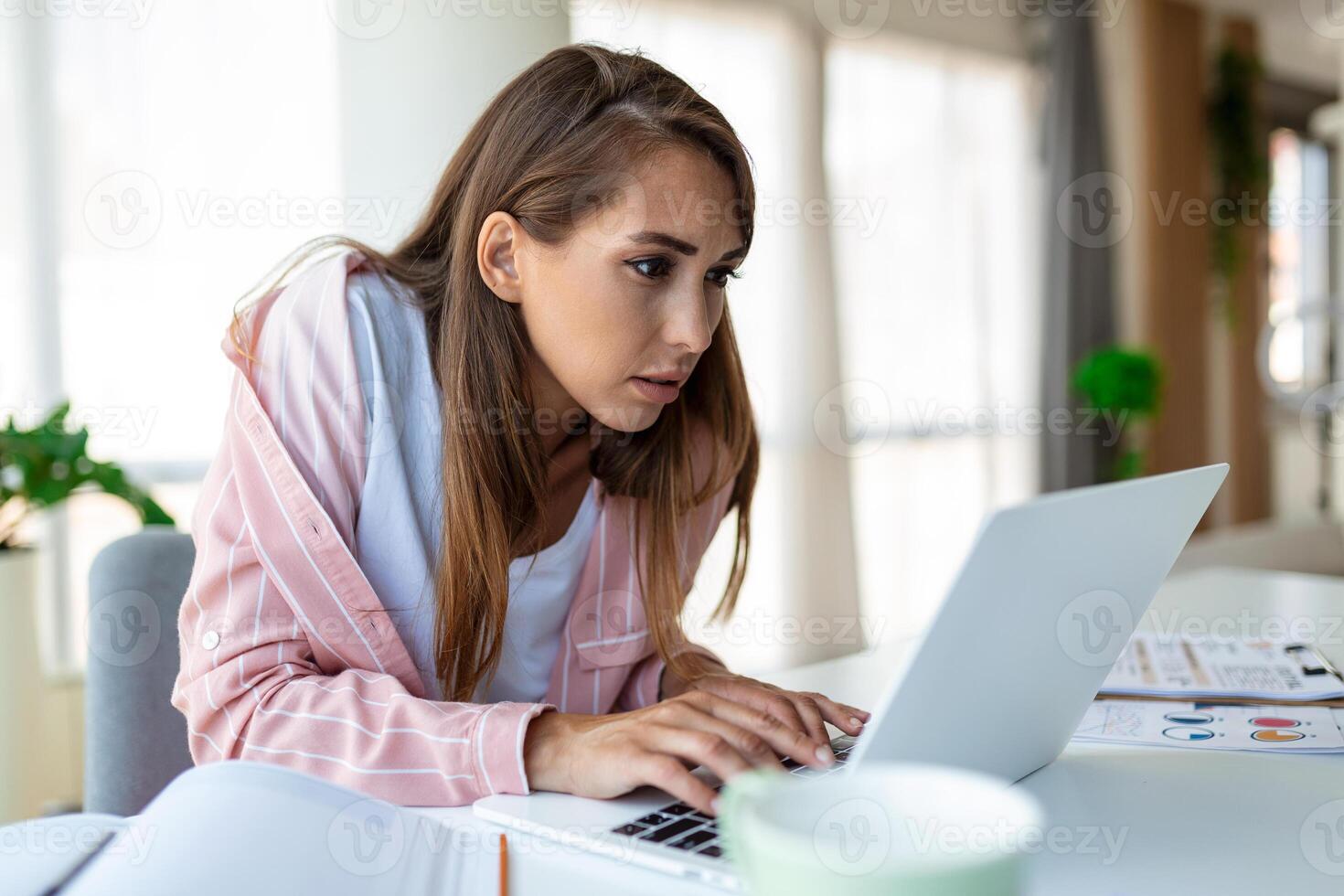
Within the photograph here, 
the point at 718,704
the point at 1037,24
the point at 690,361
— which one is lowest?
the point at 718,704

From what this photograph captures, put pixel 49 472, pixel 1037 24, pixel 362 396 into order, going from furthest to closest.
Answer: pixel 1037 24, pixel 49 472, pixel 362 396

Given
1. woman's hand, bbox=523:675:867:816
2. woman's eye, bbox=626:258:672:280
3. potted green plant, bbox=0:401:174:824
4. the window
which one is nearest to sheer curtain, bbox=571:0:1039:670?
the window

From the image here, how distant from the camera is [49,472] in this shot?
1.90 meters

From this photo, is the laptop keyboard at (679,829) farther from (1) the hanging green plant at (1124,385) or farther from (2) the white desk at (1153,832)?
(1) the hanging green plant at (1124,385)

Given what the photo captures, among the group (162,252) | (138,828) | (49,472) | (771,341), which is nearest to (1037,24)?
(771,341)

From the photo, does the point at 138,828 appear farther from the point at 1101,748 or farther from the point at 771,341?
Answer: the point at 771,341

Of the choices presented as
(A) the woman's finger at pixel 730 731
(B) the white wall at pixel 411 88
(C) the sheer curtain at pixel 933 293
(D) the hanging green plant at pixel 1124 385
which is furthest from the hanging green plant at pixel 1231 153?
(A) the woman's finger at pixel 730 731

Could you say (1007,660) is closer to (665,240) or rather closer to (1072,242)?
(665,240)

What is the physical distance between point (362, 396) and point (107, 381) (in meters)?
1.89

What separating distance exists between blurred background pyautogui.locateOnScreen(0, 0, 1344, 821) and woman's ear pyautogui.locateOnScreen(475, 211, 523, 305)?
0.42 meters

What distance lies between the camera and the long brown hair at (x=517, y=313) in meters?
1.04

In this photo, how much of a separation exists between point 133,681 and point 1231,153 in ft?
18.7

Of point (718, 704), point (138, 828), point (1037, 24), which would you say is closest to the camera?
point (138, 828)

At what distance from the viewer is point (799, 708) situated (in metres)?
0.82
